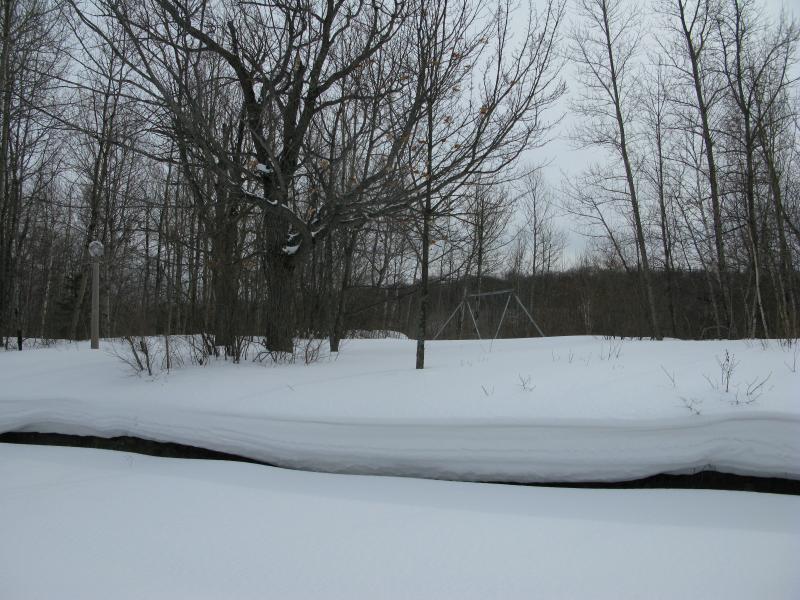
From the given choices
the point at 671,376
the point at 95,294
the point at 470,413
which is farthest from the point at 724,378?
the point at 95,294

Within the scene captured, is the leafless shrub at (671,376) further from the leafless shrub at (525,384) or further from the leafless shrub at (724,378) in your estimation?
the leafless shrub at (525,384)

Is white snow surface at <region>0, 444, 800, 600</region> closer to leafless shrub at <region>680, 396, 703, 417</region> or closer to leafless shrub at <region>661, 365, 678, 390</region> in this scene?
leafless shrub at <region>680, 396, 703, 417</region>

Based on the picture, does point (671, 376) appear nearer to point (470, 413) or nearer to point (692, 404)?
point (692, 404)

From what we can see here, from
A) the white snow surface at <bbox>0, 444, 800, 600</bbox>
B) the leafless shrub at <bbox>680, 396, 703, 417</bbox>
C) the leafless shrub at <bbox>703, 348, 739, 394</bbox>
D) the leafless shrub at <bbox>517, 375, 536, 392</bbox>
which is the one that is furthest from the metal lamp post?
the leafless shrub at <bbox>703, 348, 739, 394</bbox>

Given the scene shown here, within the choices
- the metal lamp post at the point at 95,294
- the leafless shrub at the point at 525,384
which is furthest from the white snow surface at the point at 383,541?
the metal lamp post at the point at 95,294

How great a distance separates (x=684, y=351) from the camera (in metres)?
6.20

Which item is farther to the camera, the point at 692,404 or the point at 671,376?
the point at 671,376

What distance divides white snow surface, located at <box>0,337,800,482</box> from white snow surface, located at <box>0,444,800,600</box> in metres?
0.24

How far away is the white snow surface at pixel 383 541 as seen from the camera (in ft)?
7.84

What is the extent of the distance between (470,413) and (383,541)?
1.63 meters

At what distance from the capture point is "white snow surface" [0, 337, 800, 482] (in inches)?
144

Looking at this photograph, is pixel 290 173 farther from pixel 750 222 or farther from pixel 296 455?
pixel 750 222

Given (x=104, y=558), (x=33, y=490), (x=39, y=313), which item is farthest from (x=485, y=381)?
(x=39, y=313)

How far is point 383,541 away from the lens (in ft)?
9.37
